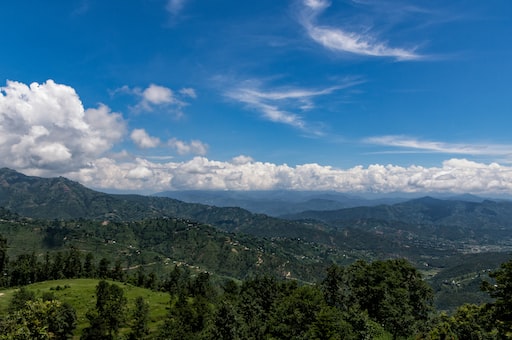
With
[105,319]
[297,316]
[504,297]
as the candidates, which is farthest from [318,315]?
[105,319]

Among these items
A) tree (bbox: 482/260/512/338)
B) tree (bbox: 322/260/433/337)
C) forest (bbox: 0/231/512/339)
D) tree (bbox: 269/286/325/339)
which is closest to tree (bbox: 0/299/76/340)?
forest (bbox: 0/231/512/339)

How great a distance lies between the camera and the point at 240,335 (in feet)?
257

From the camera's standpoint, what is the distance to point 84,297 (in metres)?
153

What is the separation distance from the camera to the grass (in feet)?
421

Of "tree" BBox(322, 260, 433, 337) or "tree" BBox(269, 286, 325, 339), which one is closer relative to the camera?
"tree" BBox(269, 286, 325, 339)

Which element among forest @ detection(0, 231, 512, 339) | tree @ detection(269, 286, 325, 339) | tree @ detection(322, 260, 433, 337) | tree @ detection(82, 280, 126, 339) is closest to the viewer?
forest @ detection(0, 231, 512, 339)

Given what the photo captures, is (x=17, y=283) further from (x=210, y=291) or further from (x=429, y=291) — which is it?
(x=429, y=291)

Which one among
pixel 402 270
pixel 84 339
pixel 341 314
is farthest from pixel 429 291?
pixel 84 339

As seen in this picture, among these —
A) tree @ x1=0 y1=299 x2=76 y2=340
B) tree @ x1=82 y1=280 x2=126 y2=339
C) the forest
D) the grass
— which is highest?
tree @ x1=0 y1=299 x2=76 y2=340

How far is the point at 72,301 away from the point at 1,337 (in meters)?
116

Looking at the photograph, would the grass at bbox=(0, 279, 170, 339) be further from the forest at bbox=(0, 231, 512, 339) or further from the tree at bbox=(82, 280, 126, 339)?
the tree at bbox=(82, 280, 126, 339)

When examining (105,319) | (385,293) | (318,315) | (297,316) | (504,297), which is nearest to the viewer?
(504,297)

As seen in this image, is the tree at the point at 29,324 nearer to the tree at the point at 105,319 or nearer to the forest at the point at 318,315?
the forest at the point at 318,315

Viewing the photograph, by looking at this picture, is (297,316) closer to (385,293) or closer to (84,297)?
(385,293)
